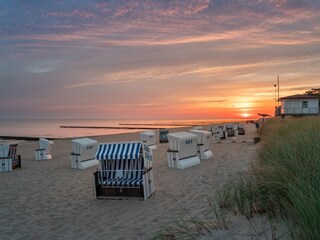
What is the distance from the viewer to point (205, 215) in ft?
19.2

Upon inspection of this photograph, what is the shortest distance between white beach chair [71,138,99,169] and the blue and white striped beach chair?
16.4ft

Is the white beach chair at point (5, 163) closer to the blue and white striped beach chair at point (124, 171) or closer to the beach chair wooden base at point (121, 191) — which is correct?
the blue and white striped beach chair at point (124, 171)

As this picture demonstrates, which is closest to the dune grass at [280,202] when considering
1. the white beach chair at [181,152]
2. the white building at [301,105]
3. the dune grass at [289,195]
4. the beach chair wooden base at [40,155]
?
the dune grass at [289,195]

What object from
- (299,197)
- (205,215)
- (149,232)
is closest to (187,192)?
(205,215)

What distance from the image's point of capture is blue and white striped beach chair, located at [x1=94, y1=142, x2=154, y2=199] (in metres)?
7.99

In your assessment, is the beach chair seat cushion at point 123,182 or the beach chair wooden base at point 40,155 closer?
the beach chair seat cushion at point 123,182

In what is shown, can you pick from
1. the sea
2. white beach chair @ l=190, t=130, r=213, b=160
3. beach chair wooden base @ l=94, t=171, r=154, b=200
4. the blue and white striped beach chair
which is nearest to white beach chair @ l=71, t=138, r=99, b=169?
white beach chair @ l=190, t=130, r=213, b=160

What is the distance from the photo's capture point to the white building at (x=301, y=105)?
3906 cm

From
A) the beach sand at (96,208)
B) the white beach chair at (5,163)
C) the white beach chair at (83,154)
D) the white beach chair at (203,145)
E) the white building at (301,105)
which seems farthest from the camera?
the white building at (301,105)

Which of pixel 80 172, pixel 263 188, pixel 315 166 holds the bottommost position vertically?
pixel 80 172

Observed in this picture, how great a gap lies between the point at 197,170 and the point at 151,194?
12.3 feet

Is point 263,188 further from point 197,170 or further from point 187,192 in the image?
point 197,170

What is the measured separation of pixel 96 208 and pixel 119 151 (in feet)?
5.34

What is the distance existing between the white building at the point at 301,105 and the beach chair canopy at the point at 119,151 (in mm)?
35435
